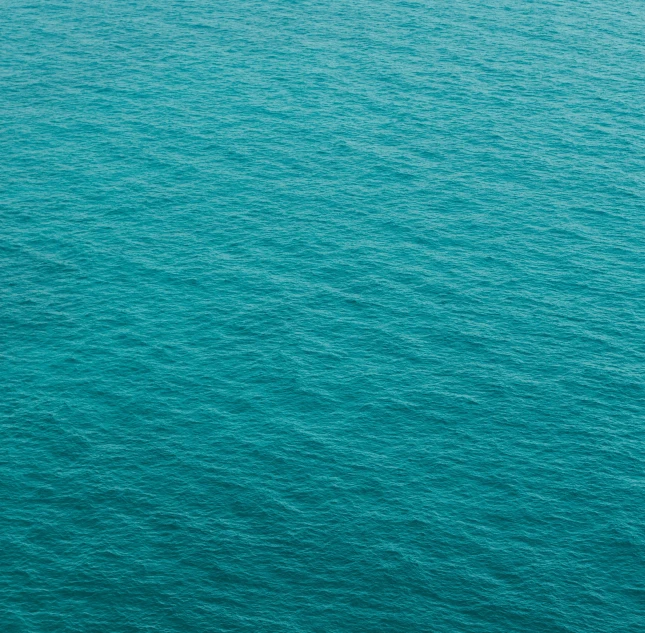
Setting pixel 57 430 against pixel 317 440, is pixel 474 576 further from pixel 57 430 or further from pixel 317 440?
pixel 57 430

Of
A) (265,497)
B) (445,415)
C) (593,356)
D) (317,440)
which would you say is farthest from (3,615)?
(593,356)

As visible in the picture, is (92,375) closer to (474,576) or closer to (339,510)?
(339,510)

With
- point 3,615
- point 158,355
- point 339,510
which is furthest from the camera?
point 158,355

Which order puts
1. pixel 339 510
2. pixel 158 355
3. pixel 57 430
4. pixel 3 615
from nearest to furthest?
pixel 3 615, pixel 339 510, pixel 57 430, pixel 158 355

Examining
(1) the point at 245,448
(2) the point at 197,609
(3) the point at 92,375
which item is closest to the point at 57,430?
(3) the point at 92,375

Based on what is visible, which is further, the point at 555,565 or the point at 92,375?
the point at 92,375

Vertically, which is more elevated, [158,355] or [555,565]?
[158,355]

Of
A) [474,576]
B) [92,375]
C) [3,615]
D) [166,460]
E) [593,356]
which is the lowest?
[3,615]

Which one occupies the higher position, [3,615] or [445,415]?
[445,415]

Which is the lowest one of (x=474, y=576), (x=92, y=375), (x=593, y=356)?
(x=474, y=576)
